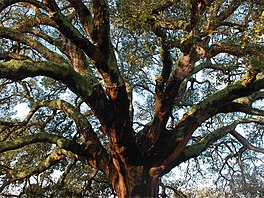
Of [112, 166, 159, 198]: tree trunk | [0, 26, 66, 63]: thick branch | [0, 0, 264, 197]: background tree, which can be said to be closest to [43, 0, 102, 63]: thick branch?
[0, 0, 264, 197]: background tree

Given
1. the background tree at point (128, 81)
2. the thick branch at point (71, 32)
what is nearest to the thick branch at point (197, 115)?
the background tree at point (128, 81)

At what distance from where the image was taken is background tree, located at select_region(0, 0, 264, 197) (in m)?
5.13

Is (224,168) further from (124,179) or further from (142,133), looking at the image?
(124,179)

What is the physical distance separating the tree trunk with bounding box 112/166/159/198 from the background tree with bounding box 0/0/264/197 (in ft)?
0.07

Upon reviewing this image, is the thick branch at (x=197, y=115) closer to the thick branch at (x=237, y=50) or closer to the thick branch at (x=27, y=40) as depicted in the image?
the thick branch at (x=237, y=50)

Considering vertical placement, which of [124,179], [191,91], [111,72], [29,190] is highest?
[191,91]

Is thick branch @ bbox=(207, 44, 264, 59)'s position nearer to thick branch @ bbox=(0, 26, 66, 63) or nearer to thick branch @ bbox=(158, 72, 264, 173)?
thick branch @ bbox=(158, 72, 264, 173)

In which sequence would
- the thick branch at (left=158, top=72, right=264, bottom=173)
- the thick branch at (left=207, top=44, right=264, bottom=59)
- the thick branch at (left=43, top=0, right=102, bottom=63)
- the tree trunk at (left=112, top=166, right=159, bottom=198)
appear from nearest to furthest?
the thick branch at (left=43, top=0, right=102, bottom=63)
the thick branch at (left=207, top=44, right=264, bottom=59)
the tree trunk at (left=112, top=166, right=159, bottom=198)
the thick branch at (left=158, top=72, right=264, bottom=173)

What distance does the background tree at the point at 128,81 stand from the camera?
513cm

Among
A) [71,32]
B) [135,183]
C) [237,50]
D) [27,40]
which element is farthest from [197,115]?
[27,40]

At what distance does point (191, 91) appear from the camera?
10914 mm

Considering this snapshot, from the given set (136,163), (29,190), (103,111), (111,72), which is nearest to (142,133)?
(136,163)

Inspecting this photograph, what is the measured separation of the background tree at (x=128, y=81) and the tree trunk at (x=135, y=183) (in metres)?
0.02

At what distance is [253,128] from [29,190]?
23.7ft
